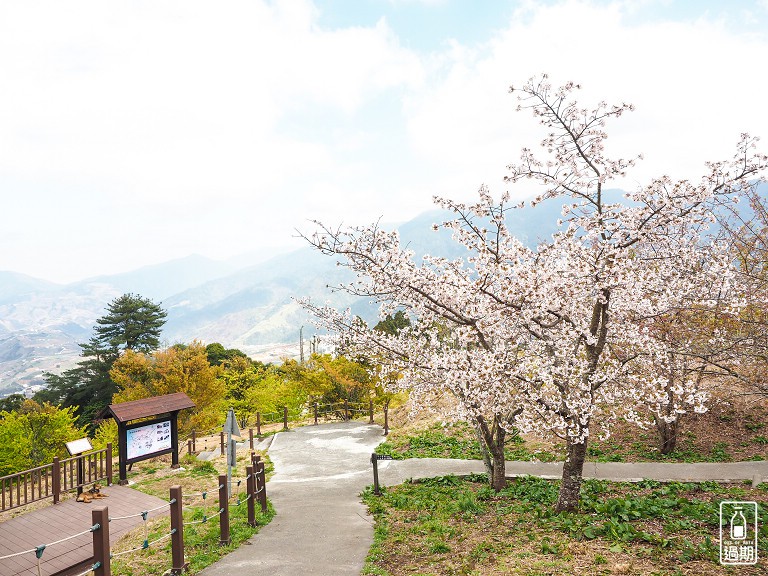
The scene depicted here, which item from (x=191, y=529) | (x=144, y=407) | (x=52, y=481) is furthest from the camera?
(x=144, y=407)

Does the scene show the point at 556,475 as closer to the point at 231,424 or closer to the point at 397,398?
the point at 231,424

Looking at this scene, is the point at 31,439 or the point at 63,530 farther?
the point at 31,439

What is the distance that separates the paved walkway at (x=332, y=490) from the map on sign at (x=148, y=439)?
4038 mm

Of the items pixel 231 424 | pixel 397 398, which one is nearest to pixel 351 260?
pixel 231 424

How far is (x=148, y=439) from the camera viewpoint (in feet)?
53.4

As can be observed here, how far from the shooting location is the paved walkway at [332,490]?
7.78 metres

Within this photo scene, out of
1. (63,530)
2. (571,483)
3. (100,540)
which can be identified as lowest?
(63,530)

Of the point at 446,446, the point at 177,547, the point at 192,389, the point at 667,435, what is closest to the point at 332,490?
the point at 446,446

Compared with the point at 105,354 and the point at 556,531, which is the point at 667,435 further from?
the point at 105,354

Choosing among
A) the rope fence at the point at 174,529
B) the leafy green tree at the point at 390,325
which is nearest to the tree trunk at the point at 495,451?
the leafy green tree at the point at 390,325

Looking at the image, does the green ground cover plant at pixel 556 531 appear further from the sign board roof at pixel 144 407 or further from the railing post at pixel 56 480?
the sign board roof at pixel 144 407

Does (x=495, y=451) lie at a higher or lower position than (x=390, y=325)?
lower

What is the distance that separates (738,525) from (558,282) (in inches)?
178

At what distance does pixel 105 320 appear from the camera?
4825cm
